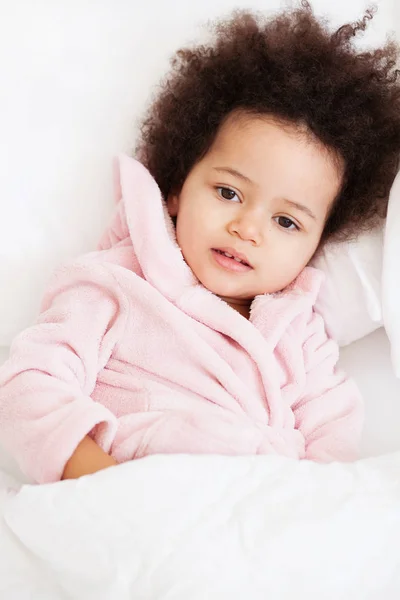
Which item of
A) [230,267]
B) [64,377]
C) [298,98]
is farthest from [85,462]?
[298,98]

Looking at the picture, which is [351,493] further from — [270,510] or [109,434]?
[109,434]

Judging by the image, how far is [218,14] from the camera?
144cm

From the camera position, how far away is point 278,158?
1186mm

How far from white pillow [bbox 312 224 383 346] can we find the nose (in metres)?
0.22

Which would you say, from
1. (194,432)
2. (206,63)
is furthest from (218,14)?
(194,432)

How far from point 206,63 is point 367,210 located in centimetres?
42

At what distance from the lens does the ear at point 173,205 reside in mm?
1329

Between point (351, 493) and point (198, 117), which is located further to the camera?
point (198, 117)

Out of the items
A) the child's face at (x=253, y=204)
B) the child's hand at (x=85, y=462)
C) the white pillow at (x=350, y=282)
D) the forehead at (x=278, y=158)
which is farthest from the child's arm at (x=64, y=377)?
the white pillow at (x=350, y=282)

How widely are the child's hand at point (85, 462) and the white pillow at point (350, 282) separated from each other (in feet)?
1.85

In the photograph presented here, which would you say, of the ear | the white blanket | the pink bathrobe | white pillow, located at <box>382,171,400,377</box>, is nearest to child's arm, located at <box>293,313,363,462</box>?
the pink bathrobe

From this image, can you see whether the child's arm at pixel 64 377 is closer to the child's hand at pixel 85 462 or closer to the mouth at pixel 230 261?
the child's hand at pixel 85 462

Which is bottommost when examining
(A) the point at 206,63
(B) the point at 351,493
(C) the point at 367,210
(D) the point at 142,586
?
(D) the point at 142,586

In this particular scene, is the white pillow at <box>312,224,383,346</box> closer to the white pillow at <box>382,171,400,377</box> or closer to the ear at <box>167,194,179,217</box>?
the white pillow at <box>382,171,400,377</box>
